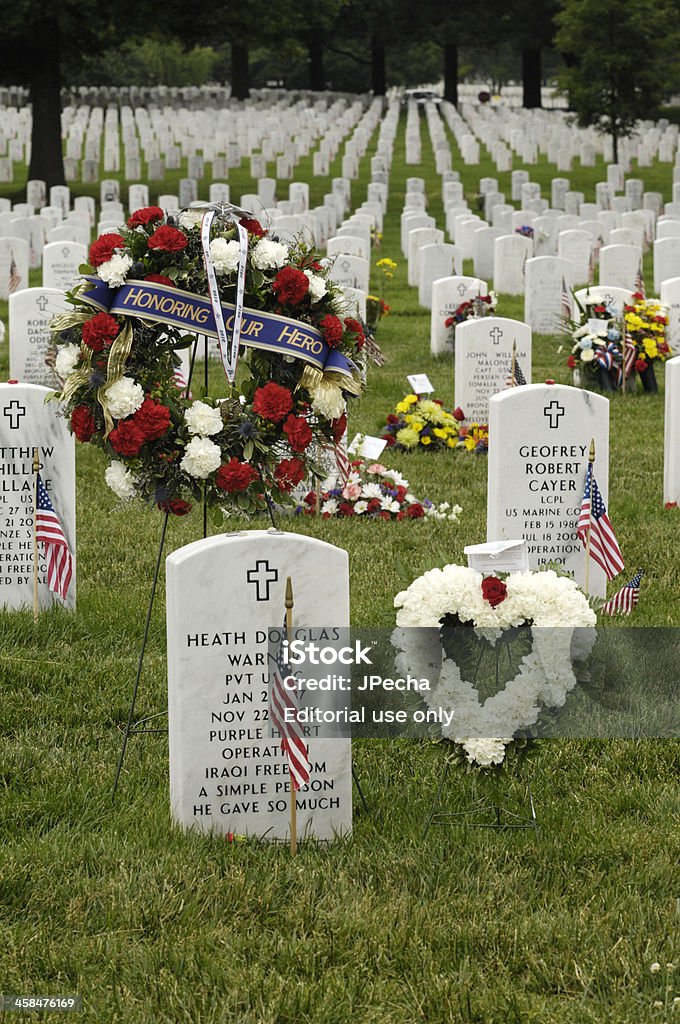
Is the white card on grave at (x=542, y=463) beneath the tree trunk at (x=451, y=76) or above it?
beneath

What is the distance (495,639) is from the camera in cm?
510

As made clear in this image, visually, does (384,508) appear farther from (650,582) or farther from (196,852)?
(196,852)

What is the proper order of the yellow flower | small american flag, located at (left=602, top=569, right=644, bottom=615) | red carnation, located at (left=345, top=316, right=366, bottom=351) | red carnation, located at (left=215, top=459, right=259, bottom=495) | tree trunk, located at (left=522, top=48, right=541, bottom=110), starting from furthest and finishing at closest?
1. tree trunk, located at (left=522, top=48, right=541, bottom=110)
2. the yellow flower
3. small american flag, located at (left=602, top=569, right=644, bottom=615)
4. red carnation, located at (left=345, top=316, right=366, bottom=351)
5. red carnation, located at (left=215, top=459, right=259, bottom=495)

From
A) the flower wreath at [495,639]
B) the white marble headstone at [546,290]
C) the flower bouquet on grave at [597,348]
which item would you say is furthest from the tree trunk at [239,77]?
the flower wreath at [495,639]

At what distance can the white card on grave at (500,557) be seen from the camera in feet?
17.4

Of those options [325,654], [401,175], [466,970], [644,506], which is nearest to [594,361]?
[644,506]

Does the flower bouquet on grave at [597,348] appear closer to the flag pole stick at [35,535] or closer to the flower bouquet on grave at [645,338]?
the flower bouquet on grave at [645,338]

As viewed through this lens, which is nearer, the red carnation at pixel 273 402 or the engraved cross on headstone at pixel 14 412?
the red carnation at pixel 273 402

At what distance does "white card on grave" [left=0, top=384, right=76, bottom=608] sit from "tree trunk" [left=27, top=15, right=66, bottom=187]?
2403 centimetres

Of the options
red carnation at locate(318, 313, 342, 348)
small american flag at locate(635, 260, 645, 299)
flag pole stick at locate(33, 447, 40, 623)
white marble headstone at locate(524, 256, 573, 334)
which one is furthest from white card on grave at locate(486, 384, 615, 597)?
small american flag at locate(635, 260, 645, 299)

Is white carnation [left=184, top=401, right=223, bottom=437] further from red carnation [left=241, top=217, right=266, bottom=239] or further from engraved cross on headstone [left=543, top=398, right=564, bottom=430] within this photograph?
engraved cross on headstone [left=543, top=398, right=564, bottom=430]

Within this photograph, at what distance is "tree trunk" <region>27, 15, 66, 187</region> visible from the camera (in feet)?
98.1

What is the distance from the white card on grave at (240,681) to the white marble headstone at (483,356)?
700 centimetres

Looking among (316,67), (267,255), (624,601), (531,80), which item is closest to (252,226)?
(267,255)
